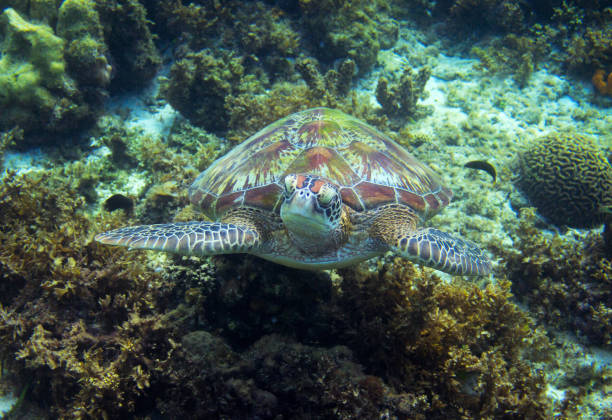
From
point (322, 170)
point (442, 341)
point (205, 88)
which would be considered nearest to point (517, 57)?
point (205, 88)

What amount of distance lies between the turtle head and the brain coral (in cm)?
430

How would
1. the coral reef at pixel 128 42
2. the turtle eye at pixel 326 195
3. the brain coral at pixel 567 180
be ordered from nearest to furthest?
the turtle eye at pixel 326 195 → the brain coral at pixel 567 180 → the coral reef at pixel 128 42

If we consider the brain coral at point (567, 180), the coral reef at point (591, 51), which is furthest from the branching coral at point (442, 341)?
the coral reef at point (591, 51)

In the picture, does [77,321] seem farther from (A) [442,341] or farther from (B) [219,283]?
(A) [442,341]

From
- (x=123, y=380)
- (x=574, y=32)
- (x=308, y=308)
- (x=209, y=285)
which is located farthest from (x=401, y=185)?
(x=574, y=32)

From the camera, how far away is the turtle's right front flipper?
85.5 inches

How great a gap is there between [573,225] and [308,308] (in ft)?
15.3

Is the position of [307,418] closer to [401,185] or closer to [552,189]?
[401,185]

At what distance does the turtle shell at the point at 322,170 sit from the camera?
2.74 meters

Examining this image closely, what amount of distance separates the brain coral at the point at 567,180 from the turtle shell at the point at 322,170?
102 inches

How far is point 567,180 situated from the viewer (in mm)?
4750

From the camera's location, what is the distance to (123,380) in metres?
2.31

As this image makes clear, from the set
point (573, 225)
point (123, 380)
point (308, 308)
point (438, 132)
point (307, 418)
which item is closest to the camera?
point (307, 418)

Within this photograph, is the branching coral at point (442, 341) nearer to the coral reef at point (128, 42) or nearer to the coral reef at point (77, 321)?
the coral reef at point (77, 321)
